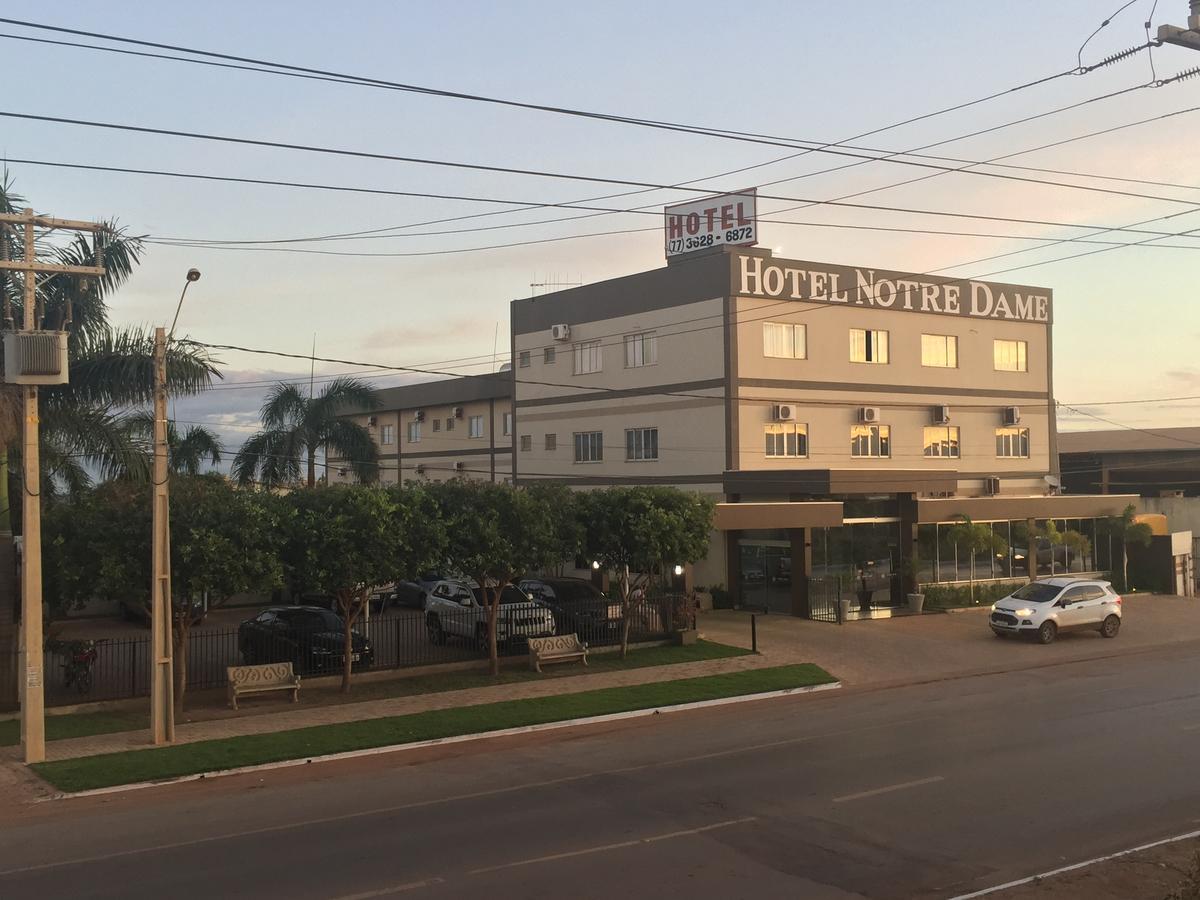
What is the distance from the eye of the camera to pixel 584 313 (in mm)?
42719

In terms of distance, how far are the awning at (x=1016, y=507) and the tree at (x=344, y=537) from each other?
849 inches

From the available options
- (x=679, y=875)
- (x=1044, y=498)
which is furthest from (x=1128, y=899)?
(x=1044, y=498)

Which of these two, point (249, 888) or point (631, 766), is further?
point (631, 766)

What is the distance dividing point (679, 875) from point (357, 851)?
346 cm

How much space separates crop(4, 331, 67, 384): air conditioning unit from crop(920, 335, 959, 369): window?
108 feet

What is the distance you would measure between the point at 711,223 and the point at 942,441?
41.6ft

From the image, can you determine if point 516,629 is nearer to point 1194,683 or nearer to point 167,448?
point 167,448

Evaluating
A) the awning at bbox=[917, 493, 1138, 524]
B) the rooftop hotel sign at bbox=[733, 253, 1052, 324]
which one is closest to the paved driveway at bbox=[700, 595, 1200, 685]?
the awning at bbox=[917, 493, 1138, 524]

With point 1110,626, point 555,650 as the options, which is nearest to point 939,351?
point 1110,626

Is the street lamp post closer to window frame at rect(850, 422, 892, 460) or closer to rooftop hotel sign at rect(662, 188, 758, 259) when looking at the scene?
rooftop hotel sign at rect(662, 188, 758, 259)

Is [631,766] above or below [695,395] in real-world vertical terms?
below

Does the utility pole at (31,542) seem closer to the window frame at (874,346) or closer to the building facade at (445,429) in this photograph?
the building facade at (445,429)

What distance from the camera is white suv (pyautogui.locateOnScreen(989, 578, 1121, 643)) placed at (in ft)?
97.9

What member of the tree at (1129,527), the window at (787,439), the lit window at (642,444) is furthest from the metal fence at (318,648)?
the tree at (1129,527)
